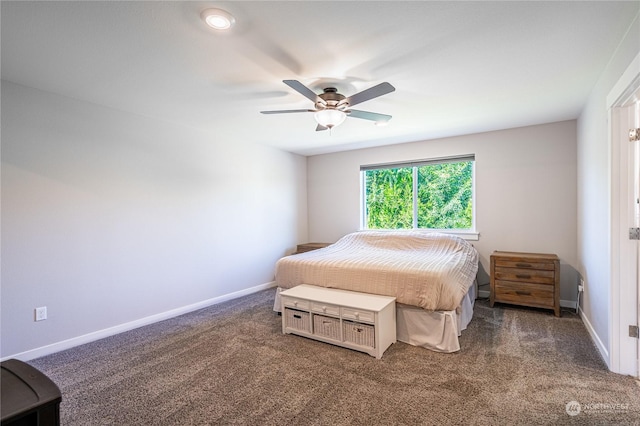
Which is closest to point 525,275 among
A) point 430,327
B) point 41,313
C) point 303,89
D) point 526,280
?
point 526,280

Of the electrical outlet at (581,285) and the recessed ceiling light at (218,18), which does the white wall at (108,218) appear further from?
the electrical outlet at (581,285)

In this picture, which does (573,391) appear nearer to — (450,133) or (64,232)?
(450,133)

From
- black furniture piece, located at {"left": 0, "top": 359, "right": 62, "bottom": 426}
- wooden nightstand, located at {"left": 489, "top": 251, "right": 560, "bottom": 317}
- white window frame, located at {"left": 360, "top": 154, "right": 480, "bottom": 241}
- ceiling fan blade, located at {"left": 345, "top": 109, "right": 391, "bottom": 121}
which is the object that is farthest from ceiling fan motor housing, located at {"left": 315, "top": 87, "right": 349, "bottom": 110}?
wooden nightstand, located at {"left": 489, "top": 251, "right": 560, "bottom": 317}

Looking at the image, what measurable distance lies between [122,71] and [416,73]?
89.0 inches

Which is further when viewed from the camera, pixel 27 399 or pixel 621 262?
pixel 621 262

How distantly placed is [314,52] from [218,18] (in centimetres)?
64

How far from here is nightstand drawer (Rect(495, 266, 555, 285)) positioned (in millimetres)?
3383

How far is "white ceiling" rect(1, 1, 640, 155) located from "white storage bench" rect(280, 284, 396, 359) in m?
1.86

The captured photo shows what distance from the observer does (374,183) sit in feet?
17.0

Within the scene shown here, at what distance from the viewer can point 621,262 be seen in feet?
6.94

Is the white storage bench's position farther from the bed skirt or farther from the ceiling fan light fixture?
the ceiling fan light fixture

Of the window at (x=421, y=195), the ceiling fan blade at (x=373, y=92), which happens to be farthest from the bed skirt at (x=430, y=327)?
the window at (x=421, y=195)

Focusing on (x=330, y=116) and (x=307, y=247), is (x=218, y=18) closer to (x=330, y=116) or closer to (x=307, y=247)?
(x=330, y=116)

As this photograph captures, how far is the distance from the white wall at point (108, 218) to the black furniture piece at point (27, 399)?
7.12 ft
